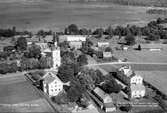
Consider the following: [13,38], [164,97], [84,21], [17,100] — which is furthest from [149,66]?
[84,21]

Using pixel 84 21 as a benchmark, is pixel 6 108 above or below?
below

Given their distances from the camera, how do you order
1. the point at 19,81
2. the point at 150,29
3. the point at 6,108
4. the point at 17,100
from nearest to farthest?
the point at 6,108 → the point at 17,100 → the point at 19,81 → the point at 150,29

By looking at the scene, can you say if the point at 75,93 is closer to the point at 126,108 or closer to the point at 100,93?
the point at 100,93

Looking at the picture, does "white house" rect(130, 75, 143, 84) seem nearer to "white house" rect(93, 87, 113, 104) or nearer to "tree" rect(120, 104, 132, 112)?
"white house" rect(93, 87, 113, 104)

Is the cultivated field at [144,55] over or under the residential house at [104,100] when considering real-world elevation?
over

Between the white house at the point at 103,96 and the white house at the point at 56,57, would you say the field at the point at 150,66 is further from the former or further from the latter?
the white house at the point at 103,96

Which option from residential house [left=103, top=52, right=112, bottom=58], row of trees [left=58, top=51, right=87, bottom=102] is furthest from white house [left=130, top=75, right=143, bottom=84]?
residential house [left=103, top=52, right=112, bottom=58]

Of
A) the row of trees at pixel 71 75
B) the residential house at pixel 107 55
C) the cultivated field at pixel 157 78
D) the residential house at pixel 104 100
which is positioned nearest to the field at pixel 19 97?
the row of trees at pixel 71 75

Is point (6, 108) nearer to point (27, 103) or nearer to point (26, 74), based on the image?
point (27, 103)

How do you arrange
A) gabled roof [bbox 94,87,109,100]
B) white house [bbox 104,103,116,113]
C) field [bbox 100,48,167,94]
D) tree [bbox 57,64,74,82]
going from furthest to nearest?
1. field [bbox 100,48,167,94]
2. tree [bbox 57,64,74,82]
3. gabled roof [bbox 94,87,109,100]
4. white house [bbox 104,103,116,113]
